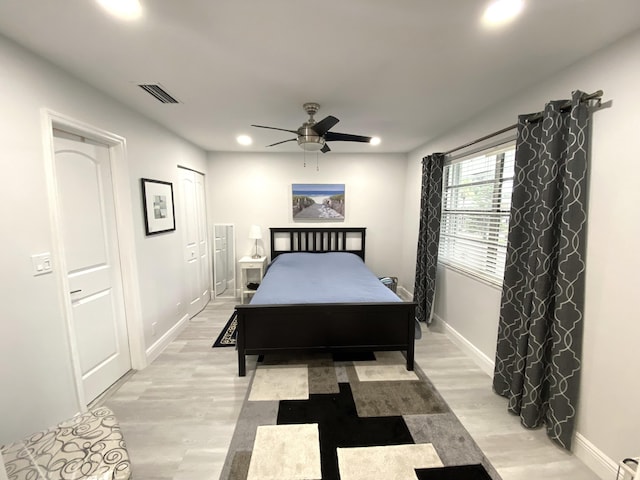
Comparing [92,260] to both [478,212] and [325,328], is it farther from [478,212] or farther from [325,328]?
[478,212]

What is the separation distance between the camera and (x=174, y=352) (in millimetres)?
2855

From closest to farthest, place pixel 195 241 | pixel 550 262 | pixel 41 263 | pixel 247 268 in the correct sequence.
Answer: pixel 41 263 < pixel 550 262 < pixel 195 241 < pixel 247 268

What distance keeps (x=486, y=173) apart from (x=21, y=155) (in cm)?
355

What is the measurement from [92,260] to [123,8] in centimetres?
181

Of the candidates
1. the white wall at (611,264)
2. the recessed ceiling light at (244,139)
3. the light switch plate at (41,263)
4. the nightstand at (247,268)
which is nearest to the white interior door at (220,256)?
the nightstand at (247,268)

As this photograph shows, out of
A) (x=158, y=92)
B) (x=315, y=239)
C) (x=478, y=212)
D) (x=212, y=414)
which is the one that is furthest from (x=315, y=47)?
(x=315, y=239)

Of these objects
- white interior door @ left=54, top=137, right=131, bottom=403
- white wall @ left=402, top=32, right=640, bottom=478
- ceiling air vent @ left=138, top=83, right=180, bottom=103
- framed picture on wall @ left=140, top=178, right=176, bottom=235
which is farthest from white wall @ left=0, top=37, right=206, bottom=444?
white wall @ left=402, top=32, right=640, bottom=478

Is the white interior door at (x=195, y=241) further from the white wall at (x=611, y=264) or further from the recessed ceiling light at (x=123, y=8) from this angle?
the white wall at (x=611, y=264)

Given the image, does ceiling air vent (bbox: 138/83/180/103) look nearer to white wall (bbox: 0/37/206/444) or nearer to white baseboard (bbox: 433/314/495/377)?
white wall (bbox: 0/37/206/444)

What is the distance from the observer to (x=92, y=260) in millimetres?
2139

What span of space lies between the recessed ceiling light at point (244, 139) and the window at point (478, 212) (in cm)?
256

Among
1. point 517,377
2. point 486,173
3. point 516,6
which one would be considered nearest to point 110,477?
point 517,377

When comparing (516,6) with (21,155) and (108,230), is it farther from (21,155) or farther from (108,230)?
(108,230)

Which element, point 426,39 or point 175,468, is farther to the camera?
point 175,468
